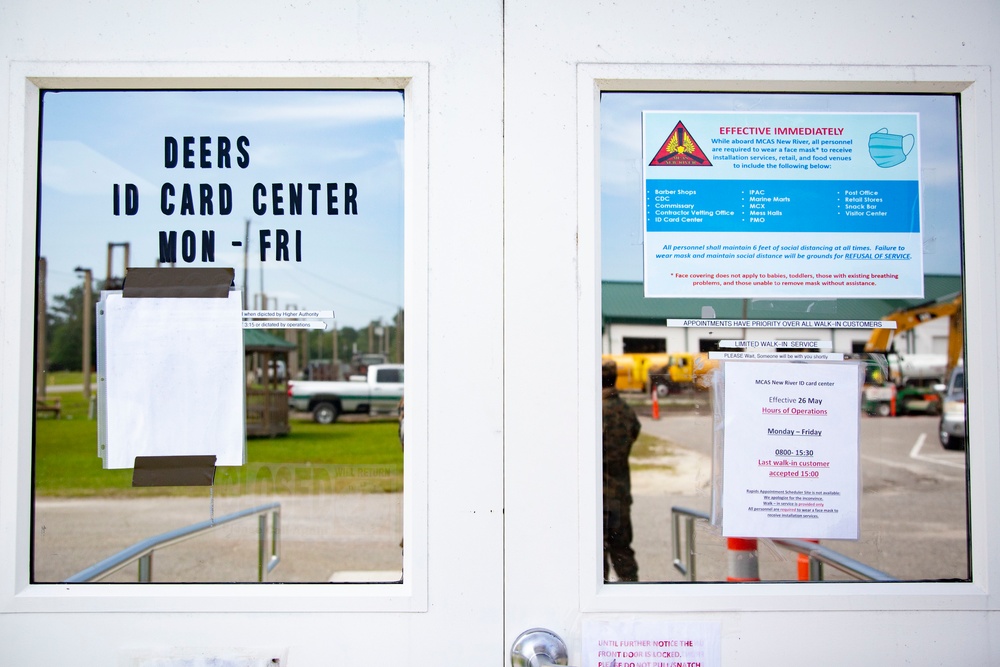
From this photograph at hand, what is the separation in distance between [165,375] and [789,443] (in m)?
1.36

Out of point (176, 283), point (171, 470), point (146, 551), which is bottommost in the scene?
point (146, 551)

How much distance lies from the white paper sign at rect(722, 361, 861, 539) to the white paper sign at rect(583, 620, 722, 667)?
0.24 m

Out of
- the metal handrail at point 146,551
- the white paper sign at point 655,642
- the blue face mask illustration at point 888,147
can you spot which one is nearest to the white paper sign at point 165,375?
the metal handrail at point 146,551

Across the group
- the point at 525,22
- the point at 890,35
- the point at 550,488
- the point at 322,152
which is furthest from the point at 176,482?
the point at 890,35

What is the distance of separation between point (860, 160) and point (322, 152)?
137cm

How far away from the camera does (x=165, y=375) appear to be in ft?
5.32

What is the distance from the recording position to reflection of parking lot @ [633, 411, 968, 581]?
70.3 inches

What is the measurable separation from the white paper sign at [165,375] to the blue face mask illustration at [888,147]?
4.80ft

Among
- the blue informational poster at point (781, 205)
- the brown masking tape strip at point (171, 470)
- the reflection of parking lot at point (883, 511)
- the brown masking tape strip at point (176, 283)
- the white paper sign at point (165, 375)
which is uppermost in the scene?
the blue informational poster at point (781, 205)

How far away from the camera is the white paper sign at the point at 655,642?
1.54 m

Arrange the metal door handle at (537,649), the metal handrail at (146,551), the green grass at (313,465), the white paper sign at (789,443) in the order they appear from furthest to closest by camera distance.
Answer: the green grass at (313,465) → the metal handrail at (146,551) → the white paper sign at (789,443) → the metal door handle at (537,649)

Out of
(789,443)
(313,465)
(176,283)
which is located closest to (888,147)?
(789,443)

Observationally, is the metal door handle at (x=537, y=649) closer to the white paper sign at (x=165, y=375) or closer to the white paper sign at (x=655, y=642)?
the white paper sign at (x=655, y=642)

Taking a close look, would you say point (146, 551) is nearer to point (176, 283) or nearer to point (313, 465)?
point (176, 283)
